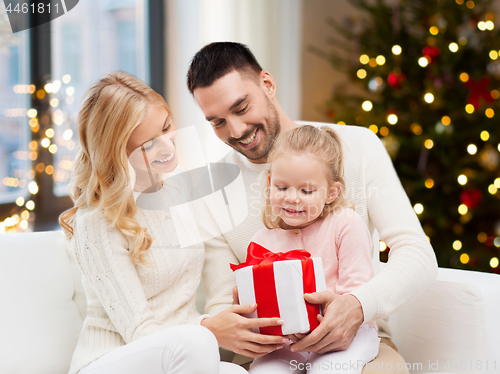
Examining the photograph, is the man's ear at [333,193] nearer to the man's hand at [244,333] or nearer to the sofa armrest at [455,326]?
the man's hand at [244,333]

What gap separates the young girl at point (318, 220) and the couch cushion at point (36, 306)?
20.3 inches

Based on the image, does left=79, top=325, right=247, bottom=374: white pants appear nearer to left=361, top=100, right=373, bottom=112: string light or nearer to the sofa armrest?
the sofa armrest

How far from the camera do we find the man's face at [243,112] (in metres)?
1.06

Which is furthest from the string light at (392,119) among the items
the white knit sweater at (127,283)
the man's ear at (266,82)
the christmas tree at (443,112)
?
the white knit sweater at (127,283)

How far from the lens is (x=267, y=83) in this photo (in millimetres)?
1149

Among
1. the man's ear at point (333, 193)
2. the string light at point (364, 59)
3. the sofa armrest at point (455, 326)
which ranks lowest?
the sofa armrest at point (455, 326)

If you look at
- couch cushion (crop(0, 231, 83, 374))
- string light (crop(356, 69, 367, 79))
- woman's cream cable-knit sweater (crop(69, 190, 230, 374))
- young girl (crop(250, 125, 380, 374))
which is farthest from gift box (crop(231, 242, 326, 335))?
string light (crop(356, 69, 367, 79))

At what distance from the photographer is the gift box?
817 millimetres

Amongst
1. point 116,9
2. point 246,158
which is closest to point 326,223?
point 246,158

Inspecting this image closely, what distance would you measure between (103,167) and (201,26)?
1.63 metres

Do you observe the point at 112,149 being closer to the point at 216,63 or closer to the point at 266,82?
the point at 216,63

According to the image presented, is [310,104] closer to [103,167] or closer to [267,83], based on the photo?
[267,83]

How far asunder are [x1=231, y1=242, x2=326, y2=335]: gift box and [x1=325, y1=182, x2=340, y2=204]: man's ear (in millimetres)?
162

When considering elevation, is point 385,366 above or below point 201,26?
below
